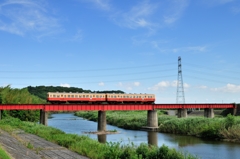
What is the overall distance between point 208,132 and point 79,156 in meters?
30.0

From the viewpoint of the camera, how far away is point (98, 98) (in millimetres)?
54906

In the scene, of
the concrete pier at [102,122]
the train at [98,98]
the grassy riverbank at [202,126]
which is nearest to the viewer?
the grassy riverbank at [202,126]

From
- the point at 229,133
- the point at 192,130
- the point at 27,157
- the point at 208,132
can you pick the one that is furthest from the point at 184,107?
the point at 27,157

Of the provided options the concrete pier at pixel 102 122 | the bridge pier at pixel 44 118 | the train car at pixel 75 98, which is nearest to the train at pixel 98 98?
the train car at pixel 75 98

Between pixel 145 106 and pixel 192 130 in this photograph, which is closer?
pixel 192 130

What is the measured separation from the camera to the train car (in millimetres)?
51188

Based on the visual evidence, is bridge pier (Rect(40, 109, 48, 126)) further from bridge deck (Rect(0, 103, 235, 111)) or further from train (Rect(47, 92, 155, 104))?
train (Rect(47, 92, 155, 104))

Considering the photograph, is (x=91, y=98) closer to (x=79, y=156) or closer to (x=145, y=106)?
(x=145, y=106)

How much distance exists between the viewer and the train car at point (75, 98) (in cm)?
5119

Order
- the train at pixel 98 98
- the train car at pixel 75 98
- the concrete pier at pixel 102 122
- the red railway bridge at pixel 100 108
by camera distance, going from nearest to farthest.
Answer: the red railway bridge at pixel 100 108, the train car at pixel 75 98, the train at pixel 98 98, the concrete pier at pixel 102 122

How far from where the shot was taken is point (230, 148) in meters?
32.7

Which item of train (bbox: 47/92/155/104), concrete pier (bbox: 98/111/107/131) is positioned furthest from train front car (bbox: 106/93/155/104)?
concrete pier (bbox: 98/111/107/131)

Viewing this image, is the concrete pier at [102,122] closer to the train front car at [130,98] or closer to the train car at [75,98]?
the train car at [75,98]

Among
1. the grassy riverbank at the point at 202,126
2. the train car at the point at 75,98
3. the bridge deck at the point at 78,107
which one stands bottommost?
the grassy riverbank at the point at 202,126
